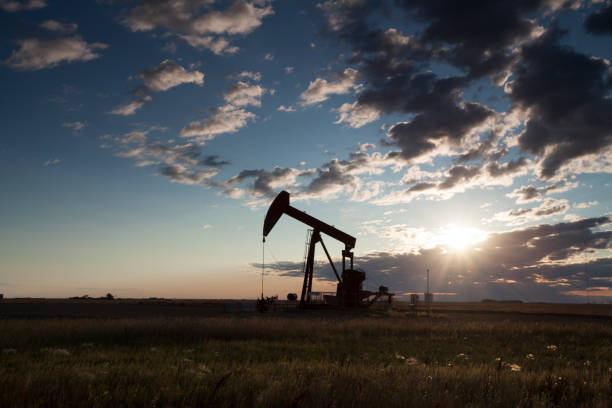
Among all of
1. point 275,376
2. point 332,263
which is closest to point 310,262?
point 332,263

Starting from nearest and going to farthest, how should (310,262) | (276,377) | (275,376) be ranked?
1. (276,377)
2. (275,376)
3. (310,262)

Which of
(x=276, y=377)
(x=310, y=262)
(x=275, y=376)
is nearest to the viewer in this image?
(x=276, y=377)

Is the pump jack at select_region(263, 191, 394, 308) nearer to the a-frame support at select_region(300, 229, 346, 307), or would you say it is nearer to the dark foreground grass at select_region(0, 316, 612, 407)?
the a-frame support at select_region(300, 229, 346, 307)

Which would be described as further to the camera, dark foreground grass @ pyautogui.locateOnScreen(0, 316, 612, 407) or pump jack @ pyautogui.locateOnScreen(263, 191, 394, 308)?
pump jack @ pyautogui.locateOnScreen(263, 191, 394, 308)

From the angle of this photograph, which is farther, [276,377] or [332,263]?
[332,263]

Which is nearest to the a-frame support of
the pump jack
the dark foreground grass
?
the pump jack

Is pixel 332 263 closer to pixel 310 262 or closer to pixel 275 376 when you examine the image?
pixel 310 262

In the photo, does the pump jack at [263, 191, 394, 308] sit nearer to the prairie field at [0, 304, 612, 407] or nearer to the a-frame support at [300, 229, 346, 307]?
the a-frame support at [300, 229, 346, 307]

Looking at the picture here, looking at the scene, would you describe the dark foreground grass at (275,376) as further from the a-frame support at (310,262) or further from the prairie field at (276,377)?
the a-frame support at (310,262)

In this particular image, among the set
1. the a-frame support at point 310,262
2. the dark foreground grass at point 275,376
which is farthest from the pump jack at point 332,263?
the dark foreground grass at point 275,376

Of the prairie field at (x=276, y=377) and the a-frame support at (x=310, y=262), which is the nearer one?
the prairie field at (x=276, y=377)

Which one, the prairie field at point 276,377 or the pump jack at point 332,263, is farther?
the pump jack at point 332,263

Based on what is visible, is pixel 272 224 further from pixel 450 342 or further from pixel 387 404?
pixel 387 404

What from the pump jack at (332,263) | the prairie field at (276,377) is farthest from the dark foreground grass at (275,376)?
the pump jack at (332,263)
